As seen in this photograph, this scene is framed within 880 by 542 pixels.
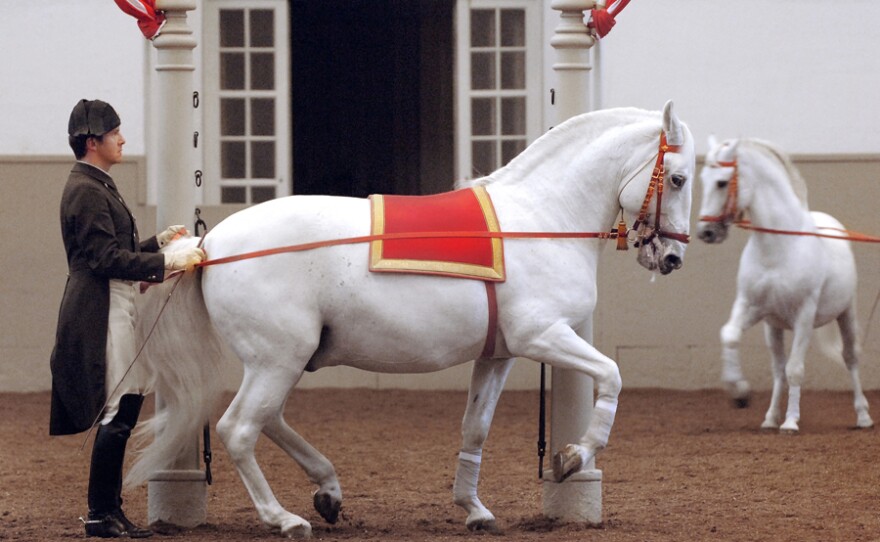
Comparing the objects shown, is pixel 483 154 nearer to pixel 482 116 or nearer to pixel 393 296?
pixel 482 116

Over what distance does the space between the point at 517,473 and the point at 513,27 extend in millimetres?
4824

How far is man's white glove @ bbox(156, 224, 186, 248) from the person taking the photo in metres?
6.35

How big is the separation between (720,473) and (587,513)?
1777 millimetres

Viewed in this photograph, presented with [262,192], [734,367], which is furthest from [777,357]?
[262,192]

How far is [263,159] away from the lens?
478 inches

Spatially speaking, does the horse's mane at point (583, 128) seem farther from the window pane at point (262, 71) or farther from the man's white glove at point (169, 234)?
the window pane at point (262, 71)

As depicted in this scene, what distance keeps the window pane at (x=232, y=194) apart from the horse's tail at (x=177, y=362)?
579cm

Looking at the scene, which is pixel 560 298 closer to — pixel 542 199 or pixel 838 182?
pixel 542 199

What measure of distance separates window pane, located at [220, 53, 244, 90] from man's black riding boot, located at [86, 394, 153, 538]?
6159 millimetres

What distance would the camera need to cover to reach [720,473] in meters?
8.31

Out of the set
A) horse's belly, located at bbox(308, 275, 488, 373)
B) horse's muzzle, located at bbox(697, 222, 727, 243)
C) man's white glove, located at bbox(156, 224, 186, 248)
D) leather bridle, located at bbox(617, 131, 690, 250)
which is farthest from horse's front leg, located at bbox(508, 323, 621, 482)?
horse's muzzle, located at bbox(697, 222, 727, 243)

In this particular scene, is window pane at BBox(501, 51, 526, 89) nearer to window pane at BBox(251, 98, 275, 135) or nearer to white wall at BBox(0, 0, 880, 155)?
white wall at BBox(0, 0, 880, 155)

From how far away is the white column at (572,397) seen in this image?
676 centimetres

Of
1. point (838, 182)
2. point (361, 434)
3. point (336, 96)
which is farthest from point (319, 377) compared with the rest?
point (336, 96)
